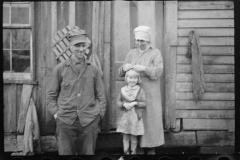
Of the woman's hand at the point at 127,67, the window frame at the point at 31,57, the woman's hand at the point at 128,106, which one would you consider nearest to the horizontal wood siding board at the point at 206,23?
the woman's hand at the point at 127,67

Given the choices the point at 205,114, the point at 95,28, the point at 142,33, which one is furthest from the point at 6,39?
the point at 205,114

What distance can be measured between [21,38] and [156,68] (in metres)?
2.19

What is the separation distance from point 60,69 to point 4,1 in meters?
1.38

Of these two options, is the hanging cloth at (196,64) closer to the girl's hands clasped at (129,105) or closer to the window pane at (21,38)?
the girl's hands clasped at (129,105)

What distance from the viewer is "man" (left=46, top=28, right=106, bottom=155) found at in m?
5.23

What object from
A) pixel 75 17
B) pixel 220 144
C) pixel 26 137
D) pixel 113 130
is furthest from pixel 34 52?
pixel 220 144

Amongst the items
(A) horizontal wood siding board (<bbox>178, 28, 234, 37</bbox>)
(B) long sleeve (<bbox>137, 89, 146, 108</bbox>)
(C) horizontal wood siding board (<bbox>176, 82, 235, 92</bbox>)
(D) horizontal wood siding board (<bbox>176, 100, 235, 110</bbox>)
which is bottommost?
(D) horizontal wood siding board (<bbox>176, 100, 235, 110</bbox>)

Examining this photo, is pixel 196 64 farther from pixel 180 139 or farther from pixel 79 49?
pixel 79 49

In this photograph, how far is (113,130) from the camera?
20.1 feet

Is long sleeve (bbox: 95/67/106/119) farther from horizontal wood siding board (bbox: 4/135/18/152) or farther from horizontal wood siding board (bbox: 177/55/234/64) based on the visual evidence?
horizontal wood siding board (bbox: 4/135/18/152)

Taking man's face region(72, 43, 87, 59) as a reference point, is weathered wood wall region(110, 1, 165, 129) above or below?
above

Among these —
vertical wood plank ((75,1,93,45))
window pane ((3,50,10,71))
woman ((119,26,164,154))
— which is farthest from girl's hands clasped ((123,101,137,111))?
window pane ((3,50,10,71))

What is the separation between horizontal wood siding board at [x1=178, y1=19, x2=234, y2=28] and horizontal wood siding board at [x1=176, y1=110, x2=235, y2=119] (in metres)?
1.31

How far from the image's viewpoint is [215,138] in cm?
585
